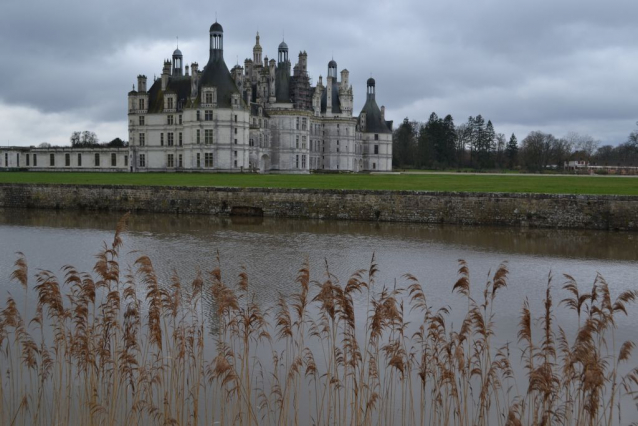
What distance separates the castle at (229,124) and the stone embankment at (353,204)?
23.7m

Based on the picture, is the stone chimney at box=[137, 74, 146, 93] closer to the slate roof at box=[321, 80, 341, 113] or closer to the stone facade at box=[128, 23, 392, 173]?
the stone facade at box=[128, 23, 392, 173]

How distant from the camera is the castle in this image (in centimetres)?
5628

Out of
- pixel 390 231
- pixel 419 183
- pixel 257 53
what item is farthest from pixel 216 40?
pixel 390 231

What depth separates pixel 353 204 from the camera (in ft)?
93.0

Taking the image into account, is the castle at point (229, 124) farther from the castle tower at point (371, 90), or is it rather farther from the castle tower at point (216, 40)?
the castle tower at point (371, 90)

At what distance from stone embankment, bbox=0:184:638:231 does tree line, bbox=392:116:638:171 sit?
200 feet

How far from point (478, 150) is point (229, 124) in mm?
56971

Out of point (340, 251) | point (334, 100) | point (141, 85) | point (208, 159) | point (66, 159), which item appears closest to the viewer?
point (340, 251)

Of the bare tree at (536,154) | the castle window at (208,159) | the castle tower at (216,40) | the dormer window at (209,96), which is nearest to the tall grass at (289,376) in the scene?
the dormer window at (209,96)

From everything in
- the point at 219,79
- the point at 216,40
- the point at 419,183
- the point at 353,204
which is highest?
the point at 216,40

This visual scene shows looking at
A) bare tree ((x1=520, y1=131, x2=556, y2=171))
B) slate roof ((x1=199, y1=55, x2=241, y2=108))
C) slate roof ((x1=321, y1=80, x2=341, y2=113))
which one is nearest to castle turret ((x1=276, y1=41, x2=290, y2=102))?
slate roof ((x1=321, y1=80, x2=341, y2=113))

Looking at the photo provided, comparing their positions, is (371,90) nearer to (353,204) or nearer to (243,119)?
(243,119)

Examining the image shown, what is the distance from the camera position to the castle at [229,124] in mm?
56281

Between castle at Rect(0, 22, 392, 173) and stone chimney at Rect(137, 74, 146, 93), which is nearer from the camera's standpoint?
castle at Rect(0, 22, 392, 173)
